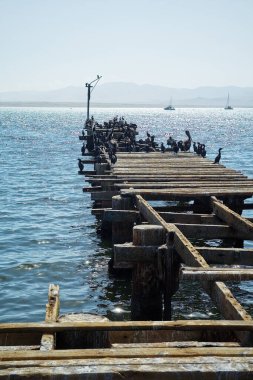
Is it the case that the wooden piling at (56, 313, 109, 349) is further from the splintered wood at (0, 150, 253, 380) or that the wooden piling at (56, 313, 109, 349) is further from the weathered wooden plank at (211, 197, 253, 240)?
the weathered wooden plank at (211, 197, 253, 240)

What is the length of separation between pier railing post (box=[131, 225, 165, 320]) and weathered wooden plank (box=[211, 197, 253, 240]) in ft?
6.44

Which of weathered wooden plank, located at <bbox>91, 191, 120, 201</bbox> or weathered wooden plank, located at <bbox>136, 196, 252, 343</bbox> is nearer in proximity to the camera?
weathered wooden plank, located at <bbox>136, 196, 252, 343</bbox>

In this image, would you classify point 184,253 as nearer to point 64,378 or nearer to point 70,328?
point 70,328

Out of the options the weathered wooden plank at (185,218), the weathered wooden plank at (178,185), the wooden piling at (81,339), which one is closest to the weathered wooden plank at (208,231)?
the weathered wooden plank at (185,218)

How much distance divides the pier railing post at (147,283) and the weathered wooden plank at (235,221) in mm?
1963

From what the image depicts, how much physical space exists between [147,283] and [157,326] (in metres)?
3.12

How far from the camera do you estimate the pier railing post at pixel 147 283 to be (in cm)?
721

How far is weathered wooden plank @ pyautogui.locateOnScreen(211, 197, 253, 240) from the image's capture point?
855 centimetres

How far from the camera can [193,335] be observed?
469 cm

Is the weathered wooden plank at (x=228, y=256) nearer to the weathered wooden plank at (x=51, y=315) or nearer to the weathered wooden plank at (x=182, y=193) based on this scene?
the weathered wooden plank at (x=51, y=315)

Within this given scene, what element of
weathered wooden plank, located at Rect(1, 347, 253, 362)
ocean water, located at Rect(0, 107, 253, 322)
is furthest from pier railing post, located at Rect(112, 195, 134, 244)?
weathered wooden plank, located at Rect(1, 347, 253, 362)

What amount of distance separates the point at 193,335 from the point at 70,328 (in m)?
1.20

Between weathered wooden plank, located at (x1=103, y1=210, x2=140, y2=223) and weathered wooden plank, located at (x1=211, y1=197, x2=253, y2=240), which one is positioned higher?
weathered wooden plank, located at (x1=211, y1=197, x2=253, y2=240)

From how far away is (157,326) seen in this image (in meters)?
4.24
